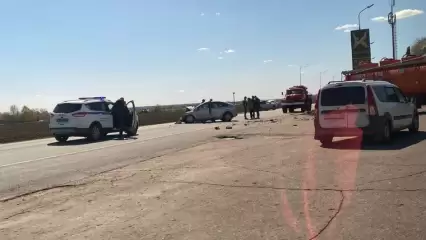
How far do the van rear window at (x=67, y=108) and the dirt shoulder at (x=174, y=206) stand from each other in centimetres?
1174

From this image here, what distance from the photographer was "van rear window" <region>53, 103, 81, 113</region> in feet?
73.0

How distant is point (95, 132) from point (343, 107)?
12329 mm

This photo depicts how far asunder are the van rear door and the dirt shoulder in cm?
344

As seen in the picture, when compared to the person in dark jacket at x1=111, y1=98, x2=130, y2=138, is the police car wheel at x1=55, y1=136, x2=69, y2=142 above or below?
below

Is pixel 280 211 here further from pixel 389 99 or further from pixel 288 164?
pixel 389 99

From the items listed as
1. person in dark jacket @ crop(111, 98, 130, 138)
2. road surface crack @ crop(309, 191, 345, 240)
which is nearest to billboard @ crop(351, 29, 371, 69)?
person in dark jacket @ crop(111, 98, 130, 138)

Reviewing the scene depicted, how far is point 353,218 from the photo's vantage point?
6121 mm

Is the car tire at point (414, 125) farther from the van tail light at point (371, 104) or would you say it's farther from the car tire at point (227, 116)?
the car tire at point (227, 116)

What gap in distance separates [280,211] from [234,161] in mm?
5168

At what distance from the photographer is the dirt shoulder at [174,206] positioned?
6031mm

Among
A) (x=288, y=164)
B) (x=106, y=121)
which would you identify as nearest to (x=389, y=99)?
(x=288, y=164)

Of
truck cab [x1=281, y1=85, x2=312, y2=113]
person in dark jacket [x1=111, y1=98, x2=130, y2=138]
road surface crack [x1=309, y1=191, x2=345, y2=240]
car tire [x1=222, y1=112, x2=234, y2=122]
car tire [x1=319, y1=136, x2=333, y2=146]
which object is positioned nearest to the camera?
road surface crack [x1=309, y1=191, x2=345, y2=240]

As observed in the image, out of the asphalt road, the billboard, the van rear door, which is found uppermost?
the billboard

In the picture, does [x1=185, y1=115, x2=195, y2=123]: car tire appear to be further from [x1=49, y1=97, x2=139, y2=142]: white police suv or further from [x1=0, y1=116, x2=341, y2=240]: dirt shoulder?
[x1=0, y1=116, x2=341, y2=240]: dirt shoulder
